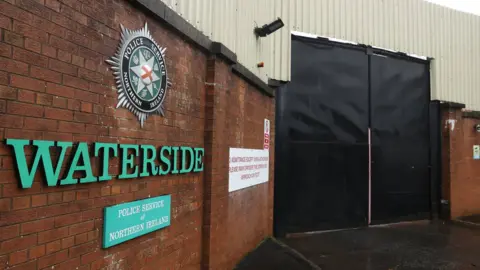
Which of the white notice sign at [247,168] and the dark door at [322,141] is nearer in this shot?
the white notice sign at [247,168]

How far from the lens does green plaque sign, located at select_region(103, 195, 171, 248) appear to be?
2.78 metres

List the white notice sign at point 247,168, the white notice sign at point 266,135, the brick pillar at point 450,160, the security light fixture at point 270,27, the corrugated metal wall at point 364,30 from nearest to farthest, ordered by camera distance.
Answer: the white notice sign at point 247,168 → the corrugated metal wall at point 364,30 → the security light fixture at point 270,27 → the white notice sign at point 266,135 → the brick pillar at point 450,160

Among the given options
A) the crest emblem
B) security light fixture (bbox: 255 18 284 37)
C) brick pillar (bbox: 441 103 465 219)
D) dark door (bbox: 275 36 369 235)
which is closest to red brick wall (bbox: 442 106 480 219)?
brick pillar (bbox: 441 103 465 219)

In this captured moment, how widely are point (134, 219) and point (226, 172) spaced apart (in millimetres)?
2018

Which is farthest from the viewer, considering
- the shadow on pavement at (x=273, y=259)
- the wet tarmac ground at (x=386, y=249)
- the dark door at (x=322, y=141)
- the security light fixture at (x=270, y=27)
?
the dark door at (x=322, y=141)

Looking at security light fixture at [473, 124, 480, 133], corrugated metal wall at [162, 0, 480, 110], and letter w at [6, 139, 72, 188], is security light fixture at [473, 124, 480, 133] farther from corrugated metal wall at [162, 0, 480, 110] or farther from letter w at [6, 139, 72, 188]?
letter w at [6, 139, 72, 188]

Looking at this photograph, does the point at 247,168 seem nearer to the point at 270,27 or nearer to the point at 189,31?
the point at 270,27

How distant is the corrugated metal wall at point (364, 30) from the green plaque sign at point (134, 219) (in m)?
2.07

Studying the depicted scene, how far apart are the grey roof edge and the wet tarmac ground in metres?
2.99

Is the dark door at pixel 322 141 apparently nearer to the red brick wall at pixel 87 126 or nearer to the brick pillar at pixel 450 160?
the brick pillar at pixel 450 160

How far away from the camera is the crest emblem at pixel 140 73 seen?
9.46 feet

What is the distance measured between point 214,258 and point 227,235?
0.58 metres

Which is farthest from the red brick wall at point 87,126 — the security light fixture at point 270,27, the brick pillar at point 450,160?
the brick pillar at point 450,160

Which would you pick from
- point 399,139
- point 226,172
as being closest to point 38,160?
point 226,172
